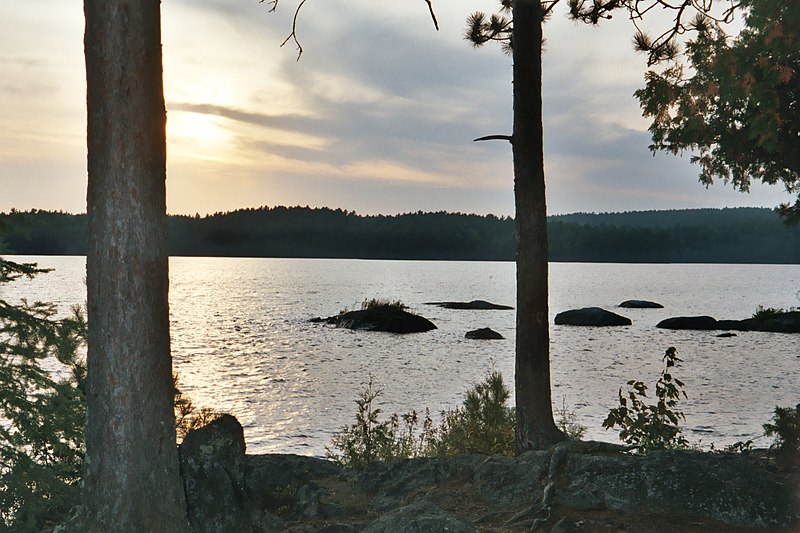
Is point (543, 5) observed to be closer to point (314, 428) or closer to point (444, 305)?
point (314, 428)

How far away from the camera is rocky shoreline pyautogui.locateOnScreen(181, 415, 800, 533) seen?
7016 millimetres

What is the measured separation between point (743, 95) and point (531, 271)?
11.9 ft

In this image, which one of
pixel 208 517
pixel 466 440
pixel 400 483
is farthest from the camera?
pixel 466 440

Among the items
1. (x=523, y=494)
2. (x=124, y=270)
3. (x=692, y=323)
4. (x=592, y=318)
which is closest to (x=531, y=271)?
(x=523, y=494)

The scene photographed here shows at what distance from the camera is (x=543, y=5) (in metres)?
11.4

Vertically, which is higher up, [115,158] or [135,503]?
[115,158]

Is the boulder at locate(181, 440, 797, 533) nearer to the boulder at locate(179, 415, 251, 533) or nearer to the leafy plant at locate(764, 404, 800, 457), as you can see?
the boulder at locate(179, 415, 251, 533)

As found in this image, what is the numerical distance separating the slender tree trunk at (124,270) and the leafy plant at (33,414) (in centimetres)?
127

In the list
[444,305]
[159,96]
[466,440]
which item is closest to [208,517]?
[159,96]

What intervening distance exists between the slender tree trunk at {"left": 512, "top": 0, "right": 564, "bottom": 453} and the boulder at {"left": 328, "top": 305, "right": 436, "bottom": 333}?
38.6 meters

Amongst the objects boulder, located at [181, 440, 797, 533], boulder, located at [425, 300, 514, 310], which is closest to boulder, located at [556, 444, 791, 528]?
boulder, located at [181, 440, 797, 533]

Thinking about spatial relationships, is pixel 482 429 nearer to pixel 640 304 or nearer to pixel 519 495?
pixel 519 495

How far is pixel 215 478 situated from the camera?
298 inches

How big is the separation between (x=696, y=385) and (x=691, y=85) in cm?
2139
